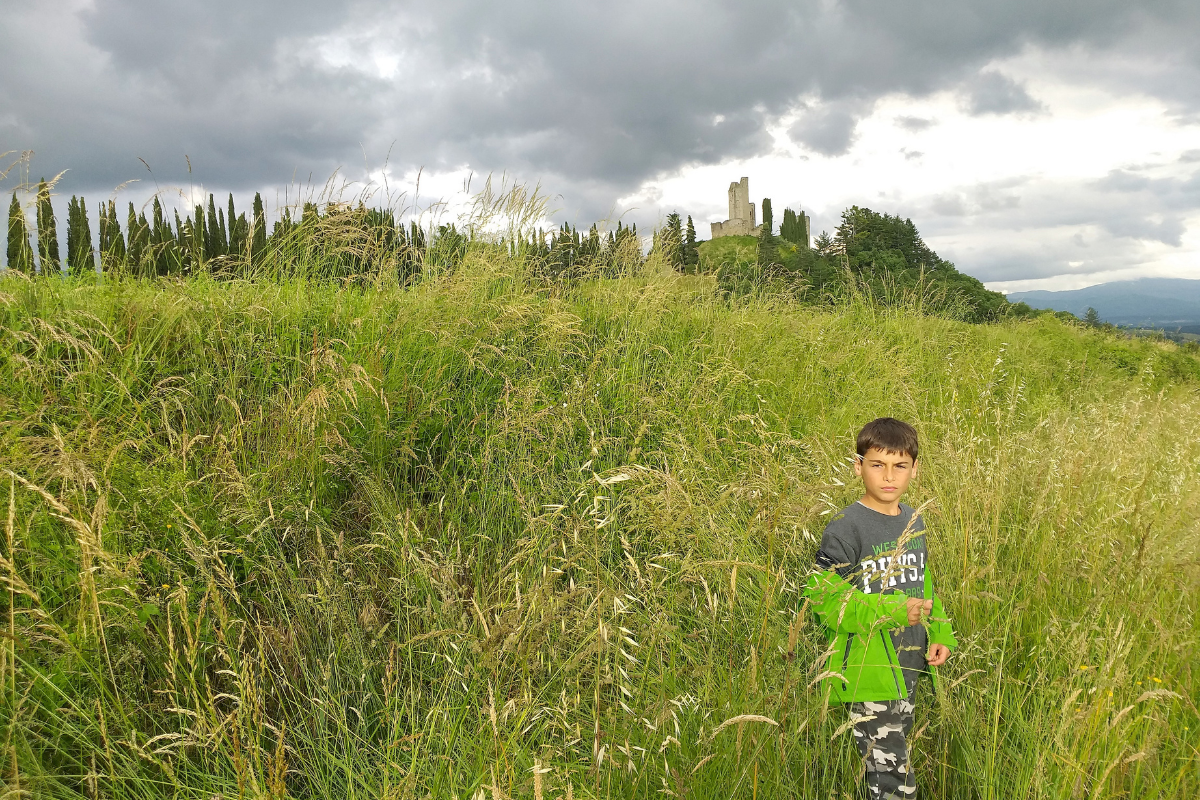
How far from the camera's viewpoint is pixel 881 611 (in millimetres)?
1581

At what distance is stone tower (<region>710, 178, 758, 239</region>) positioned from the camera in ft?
202

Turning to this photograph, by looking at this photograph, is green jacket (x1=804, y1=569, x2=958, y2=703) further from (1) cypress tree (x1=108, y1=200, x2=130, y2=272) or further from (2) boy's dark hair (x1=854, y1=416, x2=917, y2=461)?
(1) cypress tree (x1=108, y1=200, x2=130, y2=272)

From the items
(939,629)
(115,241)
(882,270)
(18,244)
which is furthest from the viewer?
(882,270)

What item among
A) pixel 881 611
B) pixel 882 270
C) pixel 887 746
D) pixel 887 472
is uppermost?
pixel 882 270

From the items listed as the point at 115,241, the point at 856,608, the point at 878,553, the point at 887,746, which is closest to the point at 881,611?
the point at 856,608

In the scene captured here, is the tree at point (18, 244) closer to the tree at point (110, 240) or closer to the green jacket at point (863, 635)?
the tree at point (110, 240)

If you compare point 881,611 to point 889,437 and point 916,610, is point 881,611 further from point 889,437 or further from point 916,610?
point 889,437

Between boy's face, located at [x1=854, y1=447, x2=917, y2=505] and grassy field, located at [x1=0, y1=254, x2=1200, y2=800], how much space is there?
0.67 feet

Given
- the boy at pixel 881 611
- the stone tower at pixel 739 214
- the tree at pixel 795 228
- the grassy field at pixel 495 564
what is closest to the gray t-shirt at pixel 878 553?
the boy at pixel 881 611

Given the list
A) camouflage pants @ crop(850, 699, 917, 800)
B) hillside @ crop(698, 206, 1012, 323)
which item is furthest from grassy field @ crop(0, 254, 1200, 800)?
hillside @ crop(698, 206, 1012, 323)

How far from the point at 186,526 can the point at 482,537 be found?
1006mm

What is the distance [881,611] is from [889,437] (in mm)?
523

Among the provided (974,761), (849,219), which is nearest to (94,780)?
(974,761)

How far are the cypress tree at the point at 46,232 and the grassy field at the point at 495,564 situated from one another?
0.47 ft
